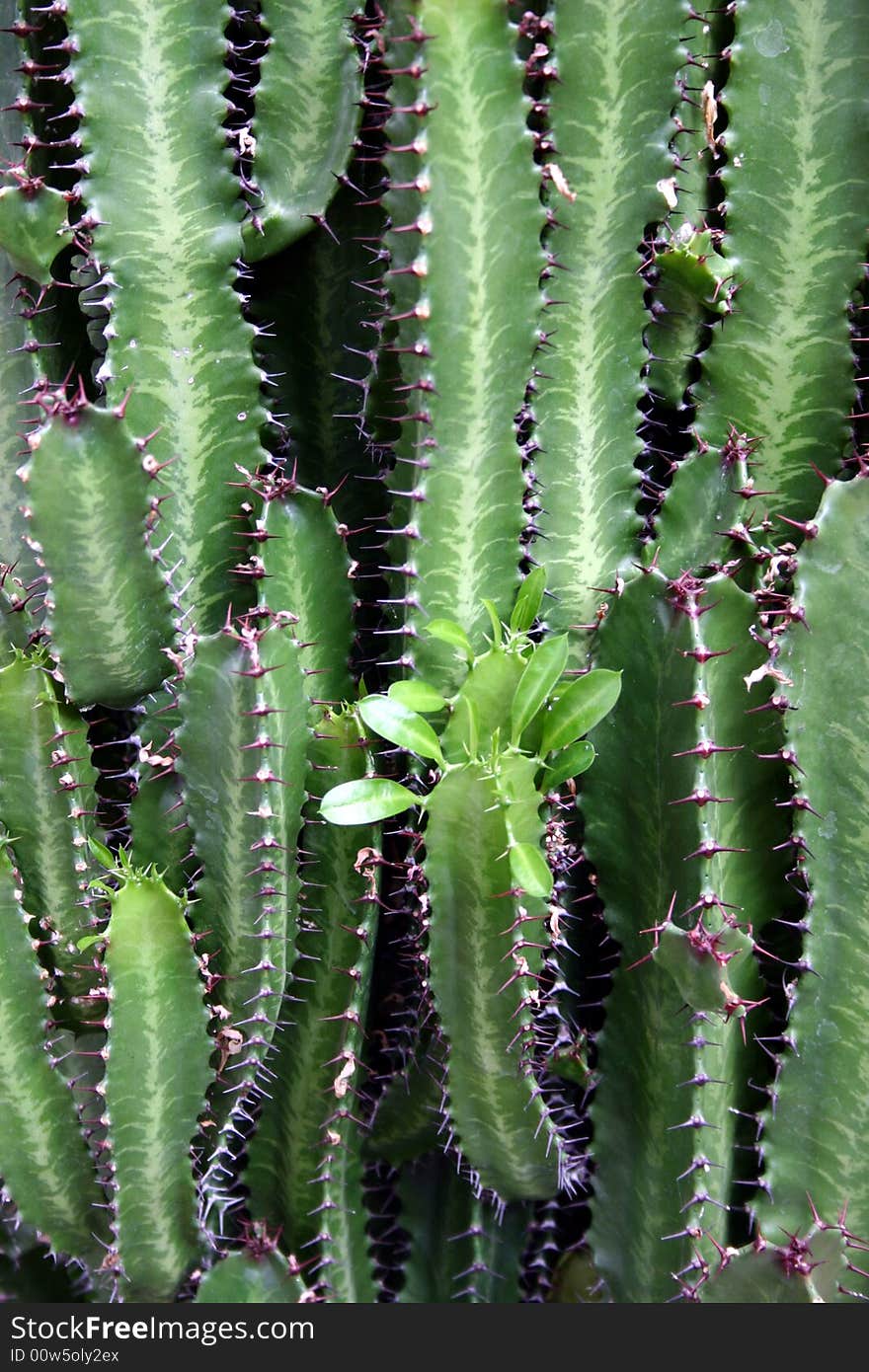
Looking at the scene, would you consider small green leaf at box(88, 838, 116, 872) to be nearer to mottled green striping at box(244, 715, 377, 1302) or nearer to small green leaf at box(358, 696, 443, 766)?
mottled green striping at box(244, 715, 377, 1302)

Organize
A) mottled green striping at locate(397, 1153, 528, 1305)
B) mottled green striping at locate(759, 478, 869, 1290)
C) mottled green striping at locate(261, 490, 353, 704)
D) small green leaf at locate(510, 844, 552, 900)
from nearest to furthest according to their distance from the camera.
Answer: small green leaf at locate(510, 844, 552, 900) < mottled green striping at locate(759, 478, 869, 1290) < mottled green striping at locate(261, 490, 353, 704) < mottled green striping at locate(397, 1153, 528, 1305)

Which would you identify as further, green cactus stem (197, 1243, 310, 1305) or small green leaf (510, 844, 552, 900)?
green cactus stem (197, 1243, 310, 1305)

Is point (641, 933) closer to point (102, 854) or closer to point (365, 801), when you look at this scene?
point (365, 801)

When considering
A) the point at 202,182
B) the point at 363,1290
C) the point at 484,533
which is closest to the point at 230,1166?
the point at 363,1290

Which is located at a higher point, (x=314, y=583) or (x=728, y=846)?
(x=314, y=583)

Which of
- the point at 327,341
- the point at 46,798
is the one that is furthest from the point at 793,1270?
the point at 327,341

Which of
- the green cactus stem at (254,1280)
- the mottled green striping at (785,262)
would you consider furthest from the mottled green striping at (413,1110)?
the mottled green striping at (785,262)

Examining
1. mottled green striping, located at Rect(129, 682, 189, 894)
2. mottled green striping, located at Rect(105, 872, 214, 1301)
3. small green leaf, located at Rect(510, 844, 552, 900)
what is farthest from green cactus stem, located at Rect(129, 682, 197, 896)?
small green leaf, located at Rect(510, 844, 552, 900)
